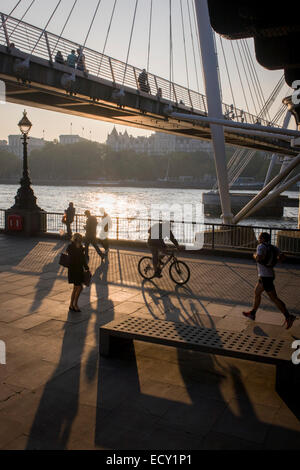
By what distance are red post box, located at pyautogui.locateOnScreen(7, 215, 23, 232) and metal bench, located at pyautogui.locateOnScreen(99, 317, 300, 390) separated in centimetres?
1296

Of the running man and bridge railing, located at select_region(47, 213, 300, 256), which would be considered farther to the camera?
bridge railing, located at select_region(47, 213, 300, 256)

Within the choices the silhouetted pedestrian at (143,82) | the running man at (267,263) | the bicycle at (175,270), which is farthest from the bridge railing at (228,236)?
the silhouetted pedestrian at (143,82)

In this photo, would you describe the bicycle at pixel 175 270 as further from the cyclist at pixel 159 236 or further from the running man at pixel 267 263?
the running man at pixel 267 263

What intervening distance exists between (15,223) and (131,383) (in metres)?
14.5

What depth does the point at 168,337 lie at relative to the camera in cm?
625

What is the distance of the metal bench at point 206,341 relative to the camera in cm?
551

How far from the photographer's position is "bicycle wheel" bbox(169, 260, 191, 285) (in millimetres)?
11172

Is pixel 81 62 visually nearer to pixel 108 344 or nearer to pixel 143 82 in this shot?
pixel 143 82

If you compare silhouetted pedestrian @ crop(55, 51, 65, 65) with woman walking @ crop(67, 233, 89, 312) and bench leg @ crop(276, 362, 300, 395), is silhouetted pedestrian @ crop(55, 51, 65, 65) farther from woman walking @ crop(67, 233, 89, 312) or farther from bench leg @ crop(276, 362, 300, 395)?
bench leg @ crop(276, 362, 300, 395)

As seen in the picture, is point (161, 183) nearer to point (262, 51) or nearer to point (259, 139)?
point (259, 139)

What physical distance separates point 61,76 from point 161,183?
123117mm

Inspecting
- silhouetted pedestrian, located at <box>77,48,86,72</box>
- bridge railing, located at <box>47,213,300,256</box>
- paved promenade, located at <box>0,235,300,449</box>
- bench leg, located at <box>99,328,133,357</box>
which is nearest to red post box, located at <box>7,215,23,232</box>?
bridge railing, located at <box>47,213,300,256</box>

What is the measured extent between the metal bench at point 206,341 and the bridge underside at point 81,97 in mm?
17627
